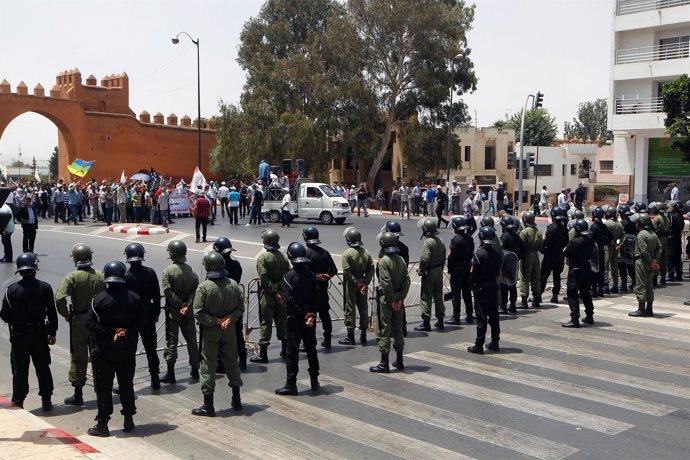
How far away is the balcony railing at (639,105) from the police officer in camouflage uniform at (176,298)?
35.0m

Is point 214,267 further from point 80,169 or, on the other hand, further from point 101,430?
point 80,169

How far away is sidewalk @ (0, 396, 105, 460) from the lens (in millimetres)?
6707

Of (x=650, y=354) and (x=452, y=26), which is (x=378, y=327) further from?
(x=452, y=26)

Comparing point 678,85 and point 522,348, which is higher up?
point 678,85

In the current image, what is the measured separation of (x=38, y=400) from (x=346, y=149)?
41.4 metres

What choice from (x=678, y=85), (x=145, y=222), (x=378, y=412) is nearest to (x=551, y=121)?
(x=678, y=85)

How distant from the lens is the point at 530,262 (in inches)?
568

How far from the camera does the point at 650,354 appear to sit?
1084cm

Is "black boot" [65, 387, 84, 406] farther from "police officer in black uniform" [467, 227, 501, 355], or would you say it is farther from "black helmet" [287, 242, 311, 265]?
"police officer in black uniform" [467, 227, 501, 355]

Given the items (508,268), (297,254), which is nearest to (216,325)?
(297,254)

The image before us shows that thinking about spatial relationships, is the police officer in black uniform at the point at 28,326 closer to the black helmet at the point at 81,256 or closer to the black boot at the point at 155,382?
the black helmet at the point at 81,256

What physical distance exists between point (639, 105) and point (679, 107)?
811 centimetres

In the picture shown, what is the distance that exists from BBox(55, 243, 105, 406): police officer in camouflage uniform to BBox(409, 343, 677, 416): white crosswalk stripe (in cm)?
446

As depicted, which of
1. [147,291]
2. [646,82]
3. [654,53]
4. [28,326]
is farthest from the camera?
[646,82]
